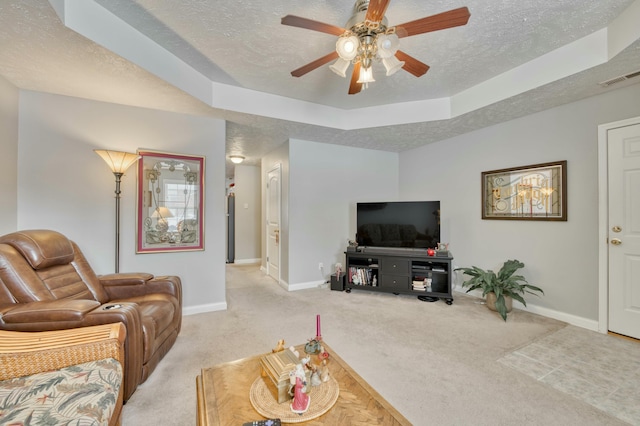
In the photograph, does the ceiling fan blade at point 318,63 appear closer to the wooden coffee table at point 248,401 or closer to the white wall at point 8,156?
the wooden coffee table at point 248,401

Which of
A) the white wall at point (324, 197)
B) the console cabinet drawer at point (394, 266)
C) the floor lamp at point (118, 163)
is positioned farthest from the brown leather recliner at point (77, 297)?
the console cabinet drawer at point (394, 266)

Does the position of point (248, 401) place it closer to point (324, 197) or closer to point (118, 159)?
point (118, 159)

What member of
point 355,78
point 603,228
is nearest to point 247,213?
point 355,78

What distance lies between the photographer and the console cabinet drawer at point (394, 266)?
12.3 ft

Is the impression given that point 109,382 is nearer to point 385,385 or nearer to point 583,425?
point 385,385

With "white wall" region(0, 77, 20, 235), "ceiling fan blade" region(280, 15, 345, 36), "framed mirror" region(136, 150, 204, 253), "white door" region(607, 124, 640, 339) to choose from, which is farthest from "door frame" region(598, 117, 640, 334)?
"white wall" region(0, 77, 20, 235)

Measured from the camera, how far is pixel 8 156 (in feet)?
7.70

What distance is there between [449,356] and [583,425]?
819 mm

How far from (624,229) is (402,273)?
2269mm

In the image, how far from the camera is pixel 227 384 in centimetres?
125

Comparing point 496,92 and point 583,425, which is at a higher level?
point 496,92

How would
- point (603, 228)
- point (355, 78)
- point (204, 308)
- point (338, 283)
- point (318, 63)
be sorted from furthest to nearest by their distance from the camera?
point (338, 283)
point (204, 308)
point (603, 228)
point (355, 78)
point (318, 63)

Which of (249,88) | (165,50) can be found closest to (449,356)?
(249,88)

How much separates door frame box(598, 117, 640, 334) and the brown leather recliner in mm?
4112
